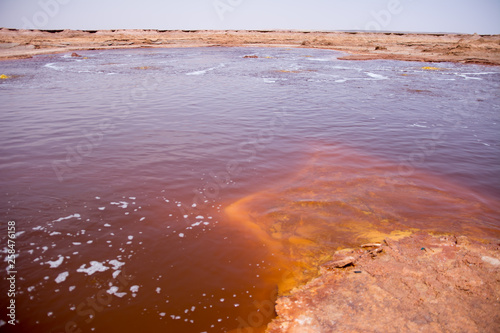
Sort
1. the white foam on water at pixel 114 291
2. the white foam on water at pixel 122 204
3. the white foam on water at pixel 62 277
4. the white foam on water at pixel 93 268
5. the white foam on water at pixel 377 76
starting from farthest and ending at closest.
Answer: the white foam on water at pixel 377 76
the white foam on water at pixel 122 204
the white foam on water at pixel 93 268
the white foam on water at pixel 62 277
the white foam on water at pixel 114 291

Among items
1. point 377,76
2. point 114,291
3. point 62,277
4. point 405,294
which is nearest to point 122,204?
point 62,277

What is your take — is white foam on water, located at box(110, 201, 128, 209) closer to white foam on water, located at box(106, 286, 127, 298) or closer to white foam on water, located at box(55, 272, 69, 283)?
white foam on water, located at box(55, 272, 69, 283)

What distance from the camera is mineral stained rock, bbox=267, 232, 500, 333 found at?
9.20ft

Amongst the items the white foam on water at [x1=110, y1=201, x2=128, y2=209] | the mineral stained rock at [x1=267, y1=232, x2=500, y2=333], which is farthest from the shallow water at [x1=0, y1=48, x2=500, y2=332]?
the mineral stained rock at [x1=267, y1=232, x2=500, y2=333]

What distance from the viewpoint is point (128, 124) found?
30.9ft

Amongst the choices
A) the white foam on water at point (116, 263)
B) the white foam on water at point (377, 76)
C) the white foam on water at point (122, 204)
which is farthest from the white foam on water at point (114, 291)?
the white foam on water at point (377, 76)

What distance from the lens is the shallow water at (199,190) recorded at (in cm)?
332

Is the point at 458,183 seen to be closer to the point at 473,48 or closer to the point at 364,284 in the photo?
the point at 364,284

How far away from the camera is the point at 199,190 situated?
556 cm

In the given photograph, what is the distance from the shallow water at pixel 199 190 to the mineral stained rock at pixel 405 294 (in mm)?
428

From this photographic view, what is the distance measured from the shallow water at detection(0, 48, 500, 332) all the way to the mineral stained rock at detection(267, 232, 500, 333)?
428mm

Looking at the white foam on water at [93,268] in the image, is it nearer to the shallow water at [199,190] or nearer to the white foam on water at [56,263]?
the shallow water at [199,190]

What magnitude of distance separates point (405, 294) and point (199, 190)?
382 centimetres

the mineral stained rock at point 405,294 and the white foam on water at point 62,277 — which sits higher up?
the mineral stained rock at point 405,294
